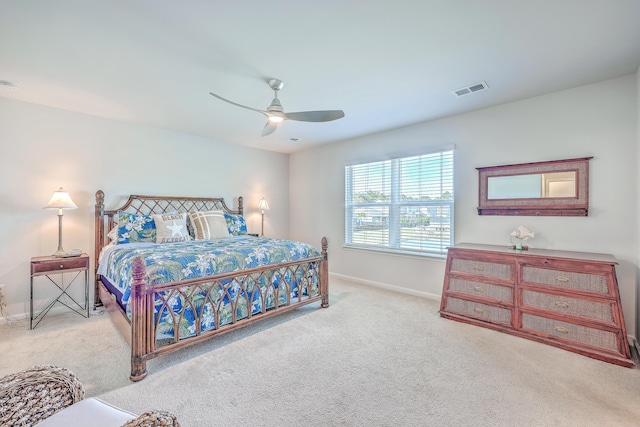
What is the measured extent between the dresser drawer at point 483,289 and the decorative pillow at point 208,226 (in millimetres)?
3242

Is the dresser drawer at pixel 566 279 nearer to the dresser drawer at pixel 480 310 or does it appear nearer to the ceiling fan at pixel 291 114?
the dresser drawer at pixel 480 310

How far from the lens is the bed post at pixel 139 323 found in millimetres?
2145

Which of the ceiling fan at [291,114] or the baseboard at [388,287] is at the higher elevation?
the ceiling fan at [291,114]

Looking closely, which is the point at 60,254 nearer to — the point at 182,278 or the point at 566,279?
the point at 182,278

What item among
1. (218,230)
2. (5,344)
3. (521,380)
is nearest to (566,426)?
(521,380)

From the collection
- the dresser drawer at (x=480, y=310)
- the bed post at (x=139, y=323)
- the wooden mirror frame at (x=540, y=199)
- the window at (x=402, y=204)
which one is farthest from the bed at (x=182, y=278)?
the wooden mirror frame at (x=540, y=199)

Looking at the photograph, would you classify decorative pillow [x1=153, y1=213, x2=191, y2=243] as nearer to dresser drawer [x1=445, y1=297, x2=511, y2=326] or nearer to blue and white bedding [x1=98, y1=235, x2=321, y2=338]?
blue and white bedding [x1=98, y1=235, x2=321, y2=338]

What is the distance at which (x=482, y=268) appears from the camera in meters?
3.14

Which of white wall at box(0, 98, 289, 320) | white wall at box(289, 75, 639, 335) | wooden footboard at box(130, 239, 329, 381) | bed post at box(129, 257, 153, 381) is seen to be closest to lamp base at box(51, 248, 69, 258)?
white wall at box(0, 98, 289, 320)

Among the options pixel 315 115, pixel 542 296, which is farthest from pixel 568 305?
pixel 315 115

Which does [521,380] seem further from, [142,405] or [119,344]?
[119,344]

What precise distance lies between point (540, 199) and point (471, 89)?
4.80 feet

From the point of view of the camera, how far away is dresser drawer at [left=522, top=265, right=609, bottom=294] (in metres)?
2.50

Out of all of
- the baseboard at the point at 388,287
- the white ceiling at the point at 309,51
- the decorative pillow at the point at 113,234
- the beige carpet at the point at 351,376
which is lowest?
the beige carpet at the point at 351,376
